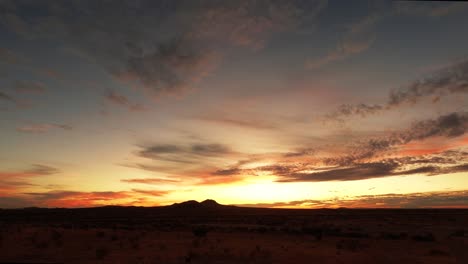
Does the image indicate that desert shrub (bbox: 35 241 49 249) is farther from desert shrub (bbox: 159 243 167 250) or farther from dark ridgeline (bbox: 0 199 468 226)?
dark ridgeline (bbox: 0 199 468 226)

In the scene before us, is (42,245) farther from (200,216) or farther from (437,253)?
(200,216)

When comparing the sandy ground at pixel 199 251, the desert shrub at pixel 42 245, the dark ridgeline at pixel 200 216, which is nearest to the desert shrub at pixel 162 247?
the sandy ground at pixel 199 251

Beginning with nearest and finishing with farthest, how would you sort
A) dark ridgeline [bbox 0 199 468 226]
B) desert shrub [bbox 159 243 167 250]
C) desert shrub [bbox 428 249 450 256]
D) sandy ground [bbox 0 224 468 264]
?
sandy ground [bbox 0 224 468 264] < desert shrub [bbox 428 249 450 256] < desert shrub [bbox 159 243 167 250] < dark ridgeline [bbox 0 199 468 226]

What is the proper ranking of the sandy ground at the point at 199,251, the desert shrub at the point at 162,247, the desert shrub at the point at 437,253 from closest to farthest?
1. the sandy ground at the point at 199,251
2. the desert shrub at the point at 437,253
3. the desert shrub at the point at 162,247

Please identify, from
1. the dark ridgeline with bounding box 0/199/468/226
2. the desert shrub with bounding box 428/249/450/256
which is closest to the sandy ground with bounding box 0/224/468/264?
the desert shrub with bounding box 428/249/450/256

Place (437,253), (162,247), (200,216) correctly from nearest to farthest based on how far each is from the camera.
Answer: (437,253)
(162,247)
(200,216)

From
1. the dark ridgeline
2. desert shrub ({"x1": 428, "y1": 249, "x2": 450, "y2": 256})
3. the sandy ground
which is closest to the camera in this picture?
Result: the sandy ground

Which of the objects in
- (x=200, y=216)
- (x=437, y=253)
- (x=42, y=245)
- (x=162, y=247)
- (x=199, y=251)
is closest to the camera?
(x=199, y=251)

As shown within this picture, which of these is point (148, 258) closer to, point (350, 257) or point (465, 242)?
point (350, 257)

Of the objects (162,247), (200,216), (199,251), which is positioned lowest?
(199,251)

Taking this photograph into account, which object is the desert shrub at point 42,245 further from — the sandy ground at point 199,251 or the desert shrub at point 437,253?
A: the desert shrub at point 437,253

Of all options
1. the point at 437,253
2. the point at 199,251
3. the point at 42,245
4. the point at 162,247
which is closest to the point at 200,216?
the point at 162,247

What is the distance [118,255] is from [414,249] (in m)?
22.9

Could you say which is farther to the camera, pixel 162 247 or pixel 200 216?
pixel 200 216
